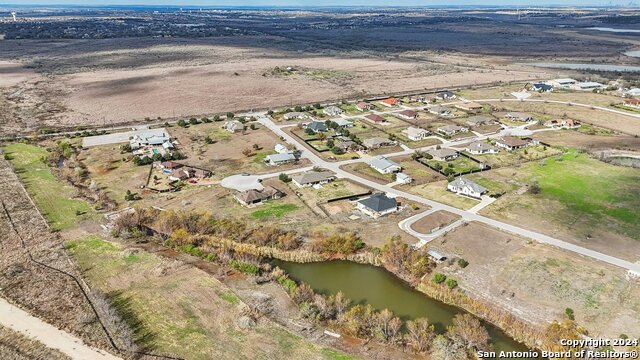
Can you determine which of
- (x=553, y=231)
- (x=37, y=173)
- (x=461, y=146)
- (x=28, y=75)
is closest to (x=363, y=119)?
(x=461, y=146)

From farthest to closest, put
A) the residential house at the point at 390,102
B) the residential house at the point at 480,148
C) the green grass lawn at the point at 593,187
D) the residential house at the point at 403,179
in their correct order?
the residential house at the point at 390,102, the residential house at the point at 480,148, the residential house at the point at 403,179, the green grass lawn at the point at 593,187

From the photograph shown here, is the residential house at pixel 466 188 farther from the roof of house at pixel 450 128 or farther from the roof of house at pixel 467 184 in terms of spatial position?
the roof of house at pixel 450 128

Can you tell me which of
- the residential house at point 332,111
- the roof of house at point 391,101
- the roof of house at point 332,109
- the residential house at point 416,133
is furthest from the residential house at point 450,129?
the roof of house at point 332,109

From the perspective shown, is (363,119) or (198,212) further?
(363,119)

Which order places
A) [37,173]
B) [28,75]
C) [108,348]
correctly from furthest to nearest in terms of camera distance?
[28,75] < [37,173] < [108,348]

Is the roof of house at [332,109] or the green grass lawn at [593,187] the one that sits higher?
the green grass lawn at [593,187]

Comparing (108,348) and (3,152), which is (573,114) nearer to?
(108,348)
